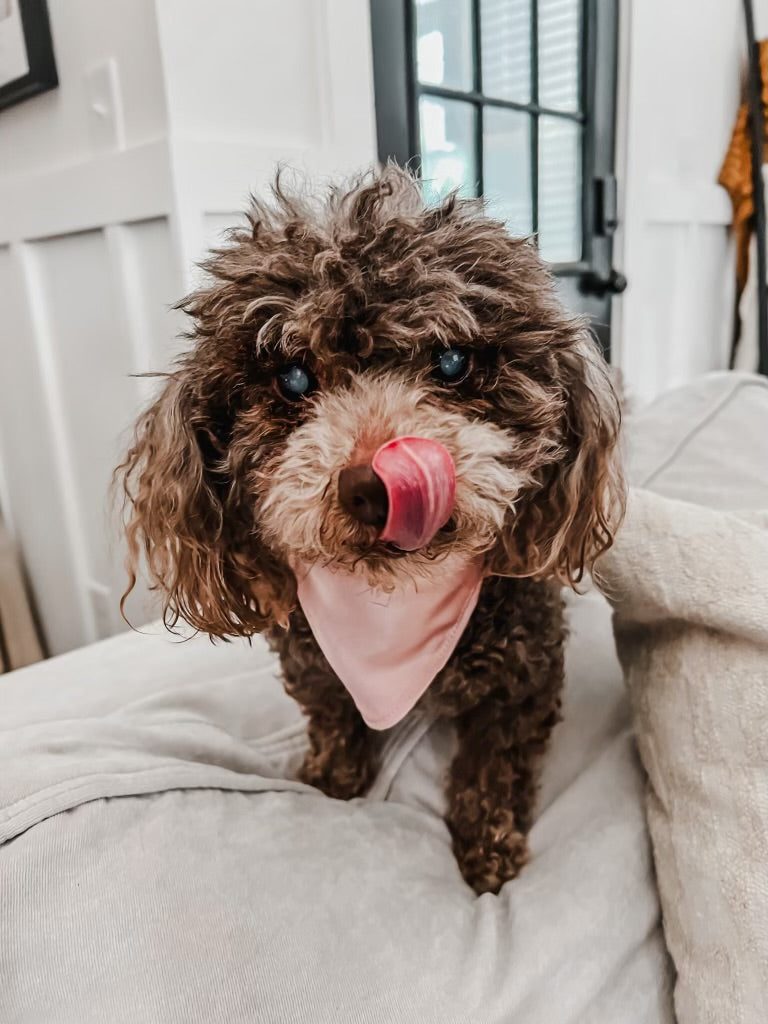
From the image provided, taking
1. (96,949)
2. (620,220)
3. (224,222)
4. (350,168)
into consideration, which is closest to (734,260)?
(620,220)

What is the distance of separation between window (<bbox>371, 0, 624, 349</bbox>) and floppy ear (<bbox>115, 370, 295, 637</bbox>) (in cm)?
96

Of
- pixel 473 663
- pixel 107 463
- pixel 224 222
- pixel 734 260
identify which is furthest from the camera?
pixel 734 260

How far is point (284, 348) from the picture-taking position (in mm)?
650

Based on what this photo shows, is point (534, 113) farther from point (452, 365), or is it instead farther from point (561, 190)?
point (452, 365)

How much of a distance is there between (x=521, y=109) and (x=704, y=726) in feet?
5.43

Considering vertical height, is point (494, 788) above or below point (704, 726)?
below

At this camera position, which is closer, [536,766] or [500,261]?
[500,261]

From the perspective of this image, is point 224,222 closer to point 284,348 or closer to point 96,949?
point 284,348

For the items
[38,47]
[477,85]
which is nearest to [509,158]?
[477,85]

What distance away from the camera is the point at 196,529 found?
741mm

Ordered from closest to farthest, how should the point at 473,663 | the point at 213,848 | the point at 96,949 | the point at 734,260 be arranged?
the point at 96,949 < the point at 213,848 < the point at 473,663 < the point at 734,260

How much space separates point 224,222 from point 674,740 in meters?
1.02

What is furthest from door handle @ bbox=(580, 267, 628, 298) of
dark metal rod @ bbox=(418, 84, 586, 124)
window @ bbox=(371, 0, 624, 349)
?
dark metal rod @ bbox=(418, 84, 586, 124)

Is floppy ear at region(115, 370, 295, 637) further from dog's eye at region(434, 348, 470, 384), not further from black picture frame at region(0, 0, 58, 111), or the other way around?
black picture frame at region(0, 0, 58, 111)
